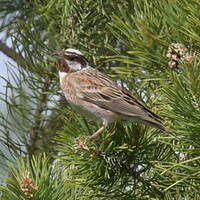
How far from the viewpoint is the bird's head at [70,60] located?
4.19 m

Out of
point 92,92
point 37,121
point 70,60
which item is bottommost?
point 37,121

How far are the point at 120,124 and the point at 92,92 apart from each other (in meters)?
0.91

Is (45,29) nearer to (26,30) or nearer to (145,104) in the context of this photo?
(26,30)

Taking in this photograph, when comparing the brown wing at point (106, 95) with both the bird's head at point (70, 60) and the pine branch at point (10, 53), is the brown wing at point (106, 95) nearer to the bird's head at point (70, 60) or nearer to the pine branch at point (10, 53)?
the bird's head at point (70, 60)

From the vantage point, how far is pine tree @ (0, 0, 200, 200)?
2.74 meters

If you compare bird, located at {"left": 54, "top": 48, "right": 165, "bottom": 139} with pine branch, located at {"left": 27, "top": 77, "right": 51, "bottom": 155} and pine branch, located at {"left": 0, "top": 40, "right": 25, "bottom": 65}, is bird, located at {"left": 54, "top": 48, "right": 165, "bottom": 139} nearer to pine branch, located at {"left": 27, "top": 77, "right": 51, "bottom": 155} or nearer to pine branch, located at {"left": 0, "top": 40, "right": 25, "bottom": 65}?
pine branch, located at {"left": 27, "top": 77, "right": 51, "bottom": 155}

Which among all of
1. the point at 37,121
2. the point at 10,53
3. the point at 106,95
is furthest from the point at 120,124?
the point at 10,53

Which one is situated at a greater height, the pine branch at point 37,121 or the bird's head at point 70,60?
the bird's head at point 70,60

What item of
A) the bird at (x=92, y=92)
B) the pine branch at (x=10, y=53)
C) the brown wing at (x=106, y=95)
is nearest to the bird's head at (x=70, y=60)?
the bird at (x=92, y=92)

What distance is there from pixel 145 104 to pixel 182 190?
1.95 ft

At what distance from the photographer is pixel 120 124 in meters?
3.48

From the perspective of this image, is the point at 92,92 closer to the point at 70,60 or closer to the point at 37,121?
the point at 70,60

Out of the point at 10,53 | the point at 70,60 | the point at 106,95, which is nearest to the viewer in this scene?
the point at 106,95

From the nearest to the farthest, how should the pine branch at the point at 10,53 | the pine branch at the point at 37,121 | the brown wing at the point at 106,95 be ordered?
the brown wing at the point at 106,95 < the pine branch at the point at 37,121 < the pine branch at the point at 10,53
